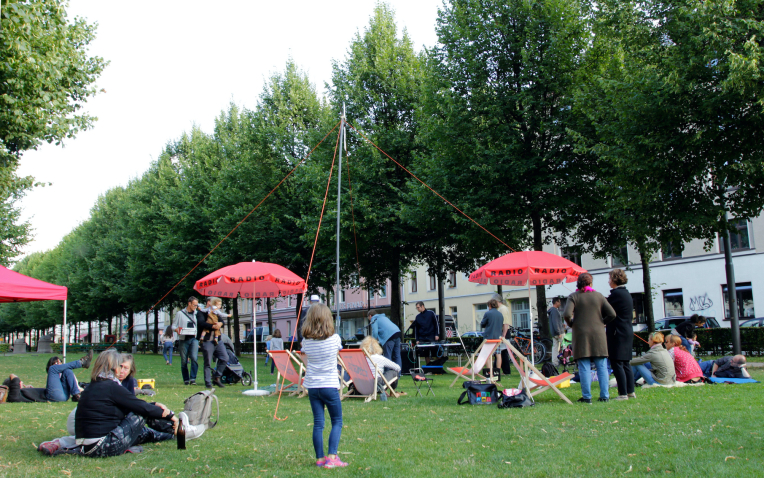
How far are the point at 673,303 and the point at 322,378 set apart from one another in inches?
1327

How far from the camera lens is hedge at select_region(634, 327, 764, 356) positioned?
19.7 metres

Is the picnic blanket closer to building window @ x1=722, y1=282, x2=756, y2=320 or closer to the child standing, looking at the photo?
the child standing

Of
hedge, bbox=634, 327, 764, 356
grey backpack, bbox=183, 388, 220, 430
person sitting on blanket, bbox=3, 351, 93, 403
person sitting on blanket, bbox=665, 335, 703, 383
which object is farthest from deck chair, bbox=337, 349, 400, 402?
hedge, bbox=634, 327, 764, 356

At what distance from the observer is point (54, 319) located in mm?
61562

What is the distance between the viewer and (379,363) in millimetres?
10523

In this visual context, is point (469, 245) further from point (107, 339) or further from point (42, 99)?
point (107, 339)

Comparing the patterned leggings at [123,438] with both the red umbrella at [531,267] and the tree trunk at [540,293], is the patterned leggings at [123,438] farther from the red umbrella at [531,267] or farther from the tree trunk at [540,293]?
the tree trunk at [540,293]

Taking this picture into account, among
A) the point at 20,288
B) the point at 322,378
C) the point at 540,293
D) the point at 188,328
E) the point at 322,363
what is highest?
the point at 20,288

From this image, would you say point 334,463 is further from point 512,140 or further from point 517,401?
point 512,140

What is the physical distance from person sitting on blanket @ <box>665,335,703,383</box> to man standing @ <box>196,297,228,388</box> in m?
9.20

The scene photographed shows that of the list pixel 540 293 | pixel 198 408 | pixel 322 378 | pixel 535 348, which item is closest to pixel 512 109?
pixel 540 293

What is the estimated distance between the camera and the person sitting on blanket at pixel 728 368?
467 inches

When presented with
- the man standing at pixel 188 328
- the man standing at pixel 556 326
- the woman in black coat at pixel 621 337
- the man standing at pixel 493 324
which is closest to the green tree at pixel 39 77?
the man standing at pixel 188 328

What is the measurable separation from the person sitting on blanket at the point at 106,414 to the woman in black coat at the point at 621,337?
20.5 ft
